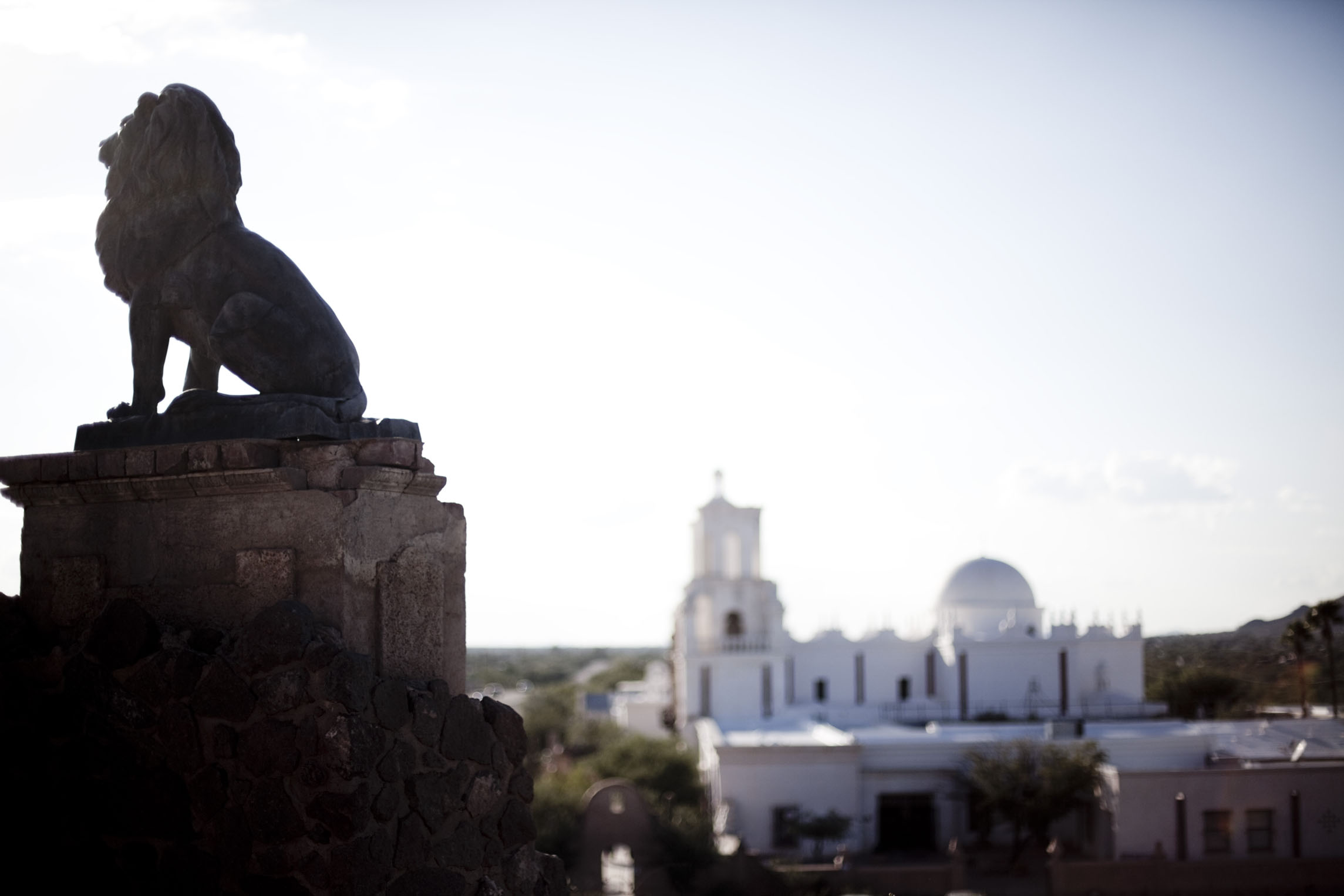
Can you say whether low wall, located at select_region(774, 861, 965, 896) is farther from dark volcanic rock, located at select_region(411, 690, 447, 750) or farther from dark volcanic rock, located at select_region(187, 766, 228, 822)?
dark volcanic rock, located at select_region(187, 766, 228, 822)

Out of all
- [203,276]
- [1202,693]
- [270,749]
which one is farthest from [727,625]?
[270,749]

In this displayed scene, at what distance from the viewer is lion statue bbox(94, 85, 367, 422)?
495 cm

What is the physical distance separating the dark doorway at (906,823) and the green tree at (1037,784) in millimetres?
1631

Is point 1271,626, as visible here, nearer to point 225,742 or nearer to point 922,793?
point 922,793

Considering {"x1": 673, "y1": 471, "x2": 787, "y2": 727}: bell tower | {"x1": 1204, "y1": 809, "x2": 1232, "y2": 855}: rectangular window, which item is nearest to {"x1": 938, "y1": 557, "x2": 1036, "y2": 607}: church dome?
{"x1": 673, "y1": 471, "x2": 787, "y2": 727}: bell tower

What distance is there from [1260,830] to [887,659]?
881 inches

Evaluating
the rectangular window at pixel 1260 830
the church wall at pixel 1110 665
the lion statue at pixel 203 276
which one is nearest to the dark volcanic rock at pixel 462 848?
the lion statue at pixel 203 276

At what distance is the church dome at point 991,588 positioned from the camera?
48688 mm

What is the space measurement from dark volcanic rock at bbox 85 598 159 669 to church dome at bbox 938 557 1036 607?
46386mm

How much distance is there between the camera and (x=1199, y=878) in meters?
21.6

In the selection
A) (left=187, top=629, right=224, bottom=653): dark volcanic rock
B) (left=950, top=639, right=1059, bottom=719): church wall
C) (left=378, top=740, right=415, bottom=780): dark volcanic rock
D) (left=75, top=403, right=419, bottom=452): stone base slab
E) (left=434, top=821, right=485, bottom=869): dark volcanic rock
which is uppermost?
(left=75, top=403, right=419, bottom=452): stone base slab

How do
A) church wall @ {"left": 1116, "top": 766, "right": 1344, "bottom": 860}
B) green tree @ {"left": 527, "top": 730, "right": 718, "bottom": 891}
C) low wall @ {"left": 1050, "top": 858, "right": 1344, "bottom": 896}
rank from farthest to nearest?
church wall @ {"left": 1116, "top": 766, "right": 1344, "bottom": 860} < low wall @ {"left": 1050, "top": 858, "right": 1344, "bottom": 896} < green tree @ {"left": 527, "top": 730, "right": 718, "bottom": 891}

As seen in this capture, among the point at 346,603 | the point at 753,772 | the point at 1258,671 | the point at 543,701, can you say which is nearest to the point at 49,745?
the point at 346,603

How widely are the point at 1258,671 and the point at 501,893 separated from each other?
1521 inches
